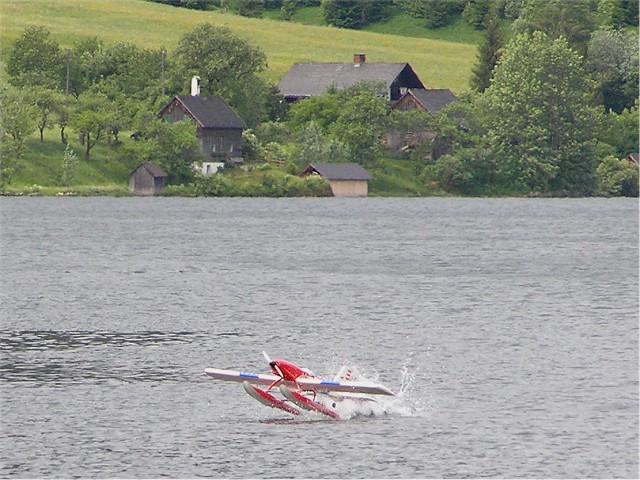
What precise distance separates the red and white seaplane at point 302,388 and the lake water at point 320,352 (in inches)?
20.4

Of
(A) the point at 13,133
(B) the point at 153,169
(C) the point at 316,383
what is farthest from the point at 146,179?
(C) the point at 316,383

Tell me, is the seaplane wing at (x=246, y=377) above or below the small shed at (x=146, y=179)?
above

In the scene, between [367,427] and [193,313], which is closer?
[367,427]

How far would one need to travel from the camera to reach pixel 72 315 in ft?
A: 232

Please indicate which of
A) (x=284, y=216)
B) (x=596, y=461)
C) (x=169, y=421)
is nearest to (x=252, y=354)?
(x=169, y=421)

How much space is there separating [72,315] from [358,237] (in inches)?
2403

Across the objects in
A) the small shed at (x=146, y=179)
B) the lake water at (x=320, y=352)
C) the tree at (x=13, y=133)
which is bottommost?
the small shed at (x=146, y=179)

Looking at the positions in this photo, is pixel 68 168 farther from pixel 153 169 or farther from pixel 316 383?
pixel 316 383

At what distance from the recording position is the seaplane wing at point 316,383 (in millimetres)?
44125

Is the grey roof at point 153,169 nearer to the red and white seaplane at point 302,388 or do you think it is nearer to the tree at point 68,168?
the tree at point 68,168

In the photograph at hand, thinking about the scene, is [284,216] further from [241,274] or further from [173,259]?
[241,274]

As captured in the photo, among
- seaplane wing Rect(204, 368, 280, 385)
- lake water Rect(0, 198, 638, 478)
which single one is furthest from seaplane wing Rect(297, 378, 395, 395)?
lake water Rect(0, 198, 638, 478)

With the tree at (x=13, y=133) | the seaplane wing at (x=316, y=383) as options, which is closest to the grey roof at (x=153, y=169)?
the tree at (x=13, y=133)

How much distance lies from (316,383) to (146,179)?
154 m
